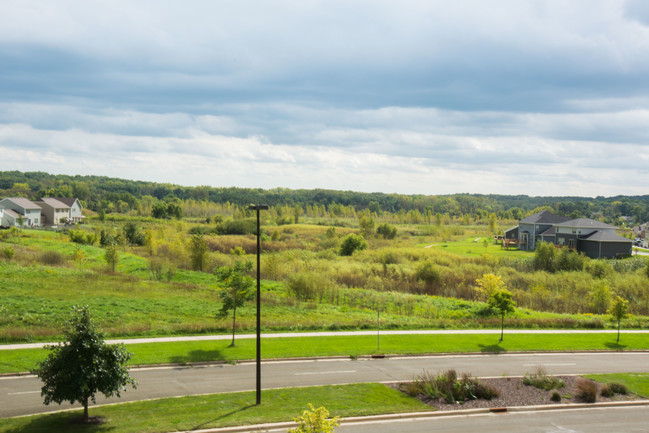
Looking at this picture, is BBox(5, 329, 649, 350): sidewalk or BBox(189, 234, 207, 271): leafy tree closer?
BBox(5, 329, 649, 350): sidewalk

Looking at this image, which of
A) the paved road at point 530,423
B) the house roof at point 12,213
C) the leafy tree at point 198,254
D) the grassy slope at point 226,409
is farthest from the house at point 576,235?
the house roof at point 12,213

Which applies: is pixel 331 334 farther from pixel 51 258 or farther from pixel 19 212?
pixel 19 212

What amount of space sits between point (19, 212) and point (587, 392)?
115 m

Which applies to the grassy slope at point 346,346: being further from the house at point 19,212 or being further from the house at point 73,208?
the house at point 73,208

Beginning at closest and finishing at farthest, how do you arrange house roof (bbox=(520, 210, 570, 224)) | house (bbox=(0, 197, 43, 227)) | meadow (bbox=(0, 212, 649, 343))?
1. meadow (bbox=(0, 212, 649, 343))
2. house roof (bbox=(520, 210, 570, 224))
3. house (bbox=(0, 197, 43, 227))

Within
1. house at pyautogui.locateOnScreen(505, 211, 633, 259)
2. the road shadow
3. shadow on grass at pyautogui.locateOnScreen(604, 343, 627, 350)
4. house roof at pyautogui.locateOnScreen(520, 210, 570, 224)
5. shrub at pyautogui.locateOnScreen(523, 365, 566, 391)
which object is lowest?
shadow on grass at pyautogui.locateOnScreen(604, 343, 627, 350)

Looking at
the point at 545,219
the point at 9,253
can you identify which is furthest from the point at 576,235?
the point at 9,253

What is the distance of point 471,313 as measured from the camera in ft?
136

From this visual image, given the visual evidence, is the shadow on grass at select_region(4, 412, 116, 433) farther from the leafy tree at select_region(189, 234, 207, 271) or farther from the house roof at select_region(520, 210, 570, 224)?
the house roof at select_region(520, 210, 570, 224)

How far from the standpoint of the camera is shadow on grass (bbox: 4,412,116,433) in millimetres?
15023

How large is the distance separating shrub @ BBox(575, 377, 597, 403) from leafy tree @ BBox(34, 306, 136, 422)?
18240mm

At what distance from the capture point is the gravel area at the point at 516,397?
1961cm

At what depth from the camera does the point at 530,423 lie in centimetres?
1798

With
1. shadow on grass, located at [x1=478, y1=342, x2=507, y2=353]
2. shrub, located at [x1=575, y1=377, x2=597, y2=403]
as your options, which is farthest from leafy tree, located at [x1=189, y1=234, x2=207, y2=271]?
shrub, located at [x1=575, y1=377, x2=597, y2=403]
